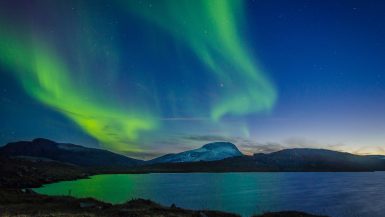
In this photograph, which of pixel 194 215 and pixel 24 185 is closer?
pixel 194 215

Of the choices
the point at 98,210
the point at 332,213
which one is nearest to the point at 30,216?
the point at 98,210

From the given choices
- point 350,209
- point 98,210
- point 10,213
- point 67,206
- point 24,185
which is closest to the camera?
point 10,213

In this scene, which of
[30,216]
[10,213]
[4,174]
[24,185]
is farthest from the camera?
[4,174]

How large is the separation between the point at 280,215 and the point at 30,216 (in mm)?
32976

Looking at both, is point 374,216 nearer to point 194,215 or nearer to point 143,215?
point 194,215

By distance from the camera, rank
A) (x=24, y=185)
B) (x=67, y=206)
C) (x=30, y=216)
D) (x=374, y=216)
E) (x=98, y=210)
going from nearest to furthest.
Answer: (x=30, y=216)
(x=98, y=210)
(x=67, y=206)
(x=374, y=216)
(x=24, y=185)

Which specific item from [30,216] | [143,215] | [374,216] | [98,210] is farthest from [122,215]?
[374,216]

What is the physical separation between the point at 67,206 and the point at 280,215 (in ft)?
104

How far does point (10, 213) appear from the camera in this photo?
156ft

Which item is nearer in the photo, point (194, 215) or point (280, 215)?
point (194, 215)

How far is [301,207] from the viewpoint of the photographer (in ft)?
261

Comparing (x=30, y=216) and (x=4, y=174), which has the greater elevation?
(x=4, y=174)

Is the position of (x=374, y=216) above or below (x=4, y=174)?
below

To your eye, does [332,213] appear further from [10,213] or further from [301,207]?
[10,213]
